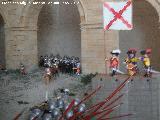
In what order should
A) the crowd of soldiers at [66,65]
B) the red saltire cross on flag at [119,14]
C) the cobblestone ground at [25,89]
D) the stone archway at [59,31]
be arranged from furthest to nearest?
the stone archway at [59,31]
the crowd of soldiers at [66,65]
the cobblestone ground at [25,89]
the red saltire cross on flag at [119,14]

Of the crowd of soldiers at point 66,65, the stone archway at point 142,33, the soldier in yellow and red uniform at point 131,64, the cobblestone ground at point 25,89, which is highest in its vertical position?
the stone archway at point 142,33

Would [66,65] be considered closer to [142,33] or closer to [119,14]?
[142,33]

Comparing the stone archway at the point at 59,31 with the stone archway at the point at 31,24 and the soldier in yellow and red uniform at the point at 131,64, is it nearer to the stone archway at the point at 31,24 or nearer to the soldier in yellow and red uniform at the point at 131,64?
the stone archway at the point at 31,24

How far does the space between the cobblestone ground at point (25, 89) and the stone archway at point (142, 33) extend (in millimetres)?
4227

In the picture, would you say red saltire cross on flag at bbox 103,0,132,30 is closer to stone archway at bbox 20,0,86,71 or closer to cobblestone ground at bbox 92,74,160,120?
cobblestone ground at bbox 92,74,160,120

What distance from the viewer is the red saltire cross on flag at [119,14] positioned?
8453mm

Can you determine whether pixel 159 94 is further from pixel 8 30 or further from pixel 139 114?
pixel 8 30

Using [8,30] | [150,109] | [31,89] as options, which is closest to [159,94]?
[150,109]

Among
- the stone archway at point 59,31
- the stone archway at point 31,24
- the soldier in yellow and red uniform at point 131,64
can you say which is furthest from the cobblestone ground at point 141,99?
the stone archway at point 59,31

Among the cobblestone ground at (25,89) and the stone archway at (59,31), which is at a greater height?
the stone archway at (59,31)

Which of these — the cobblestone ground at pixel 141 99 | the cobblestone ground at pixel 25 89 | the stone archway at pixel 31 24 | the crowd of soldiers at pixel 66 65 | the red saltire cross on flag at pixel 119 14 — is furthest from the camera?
the stone archway at pixel 31 24

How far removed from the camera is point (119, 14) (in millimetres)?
8469

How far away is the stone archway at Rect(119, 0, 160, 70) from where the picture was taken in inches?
687

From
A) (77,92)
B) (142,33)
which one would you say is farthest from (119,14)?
(142,33)
